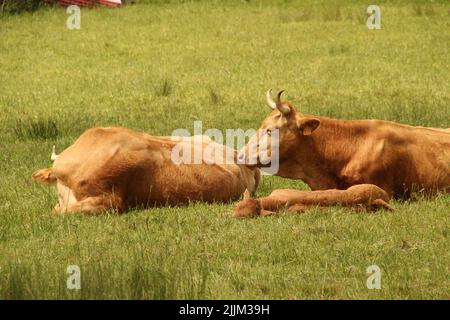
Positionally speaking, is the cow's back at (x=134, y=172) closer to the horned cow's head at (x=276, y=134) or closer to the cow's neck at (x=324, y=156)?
the horned cow's head at (x=276, y=134)

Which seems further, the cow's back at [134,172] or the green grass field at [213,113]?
the cow's back at [134,172]

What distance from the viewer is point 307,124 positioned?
1163cm

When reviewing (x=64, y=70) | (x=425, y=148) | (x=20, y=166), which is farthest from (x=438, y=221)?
(x=64, y=70)

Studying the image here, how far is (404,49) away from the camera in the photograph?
2347 centimetres

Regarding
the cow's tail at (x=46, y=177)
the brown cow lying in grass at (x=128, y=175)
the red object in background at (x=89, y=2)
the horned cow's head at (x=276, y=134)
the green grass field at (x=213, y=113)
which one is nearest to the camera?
the green grass field at (x=213, y=113)

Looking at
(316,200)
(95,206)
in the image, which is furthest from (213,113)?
(316,200)

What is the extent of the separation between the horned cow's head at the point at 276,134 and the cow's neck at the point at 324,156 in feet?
0.53

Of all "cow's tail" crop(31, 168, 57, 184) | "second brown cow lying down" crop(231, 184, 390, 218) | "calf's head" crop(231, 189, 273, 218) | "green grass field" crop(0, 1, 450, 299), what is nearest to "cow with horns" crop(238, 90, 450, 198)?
"green grass field" crop(0, 1, 450, 299)

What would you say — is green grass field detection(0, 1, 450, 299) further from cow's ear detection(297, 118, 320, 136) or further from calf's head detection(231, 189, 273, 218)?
cow's ear detection(297, 118, 320, 136)

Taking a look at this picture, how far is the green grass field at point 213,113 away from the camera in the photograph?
890cm

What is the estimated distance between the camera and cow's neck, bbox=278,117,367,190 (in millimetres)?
11766

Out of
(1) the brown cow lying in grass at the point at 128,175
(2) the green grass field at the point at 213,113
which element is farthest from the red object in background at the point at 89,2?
(1) the brown cow lying in grass at the point at 128,175

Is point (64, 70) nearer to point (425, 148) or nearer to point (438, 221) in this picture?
point (425, 148)

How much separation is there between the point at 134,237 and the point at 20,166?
13.5ft
